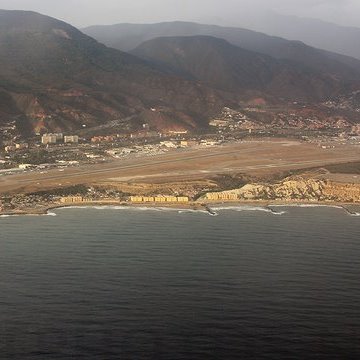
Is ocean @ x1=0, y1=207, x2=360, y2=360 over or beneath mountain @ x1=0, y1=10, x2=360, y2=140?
over

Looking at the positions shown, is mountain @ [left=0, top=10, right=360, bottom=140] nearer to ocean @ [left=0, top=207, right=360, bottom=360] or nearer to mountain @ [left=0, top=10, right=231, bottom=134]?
mountain @ [left=0, top=10, right=231, bottom=134]

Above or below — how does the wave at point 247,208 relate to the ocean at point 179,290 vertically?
below

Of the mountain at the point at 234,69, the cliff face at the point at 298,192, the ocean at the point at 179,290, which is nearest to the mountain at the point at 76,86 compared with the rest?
the mountain at the point at 234,69

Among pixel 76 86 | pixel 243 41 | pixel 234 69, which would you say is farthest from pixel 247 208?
pixel 243 41

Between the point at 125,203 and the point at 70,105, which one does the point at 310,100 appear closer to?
the point at 70,105

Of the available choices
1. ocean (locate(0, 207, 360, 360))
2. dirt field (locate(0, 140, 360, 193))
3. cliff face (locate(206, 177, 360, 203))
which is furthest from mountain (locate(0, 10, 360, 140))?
ocean (locate(0, 207, 360, 360))

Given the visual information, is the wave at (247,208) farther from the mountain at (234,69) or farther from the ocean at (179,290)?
the mountain at (234,69)
